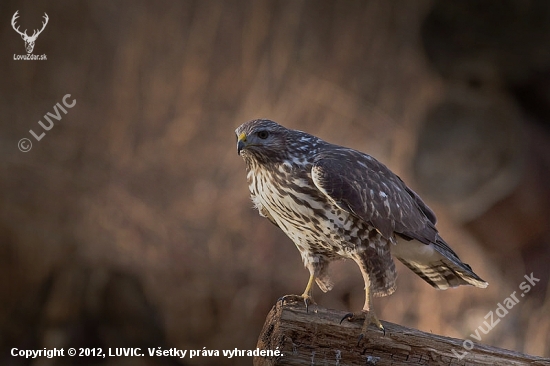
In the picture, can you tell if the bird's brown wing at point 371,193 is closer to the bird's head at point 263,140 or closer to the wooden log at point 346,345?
the bird's head at point 263,140

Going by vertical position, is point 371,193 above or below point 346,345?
above

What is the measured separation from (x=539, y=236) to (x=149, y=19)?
10.9 feet

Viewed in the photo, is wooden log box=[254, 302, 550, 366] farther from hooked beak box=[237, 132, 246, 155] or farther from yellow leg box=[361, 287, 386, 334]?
hooked beak box=[237, 132, 246, 155]

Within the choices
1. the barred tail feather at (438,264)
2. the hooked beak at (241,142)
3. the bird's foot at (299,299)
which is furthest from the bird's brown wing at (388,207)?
the bird's foot at (299,299)

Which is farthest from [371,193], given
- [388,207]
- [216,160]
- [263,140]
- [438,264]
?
[216,160]

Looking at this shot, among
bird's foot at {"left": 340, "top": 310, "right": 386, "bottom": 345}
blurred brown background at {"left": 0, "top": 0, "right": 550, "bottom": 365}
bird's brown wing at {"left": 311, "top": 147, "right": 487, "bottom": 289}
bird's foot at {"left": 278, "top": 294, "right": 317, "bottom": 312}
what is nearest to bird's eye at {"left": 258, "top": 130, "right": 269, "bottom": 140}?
bird's brown wing at {"left": 311, "top": 147, "right": 487, "bottom": 289}

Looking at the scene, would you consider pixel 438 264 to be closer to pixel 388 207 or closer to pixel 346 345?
pixel 388 207

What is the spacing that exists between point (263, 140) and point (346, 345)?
0.86m

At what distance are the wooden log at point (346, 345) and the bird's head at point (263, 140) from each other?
607mm

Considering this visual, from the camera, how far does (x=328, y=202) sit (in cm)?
263

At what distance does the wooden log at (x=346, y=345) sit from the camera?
238cm

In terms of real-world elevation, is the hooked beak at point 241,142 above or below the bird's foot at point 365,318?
above

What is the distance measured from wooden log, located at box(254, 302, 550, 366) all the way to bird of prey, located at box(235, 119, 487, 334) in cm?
7

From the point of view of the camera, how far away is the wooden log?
2.38 m
